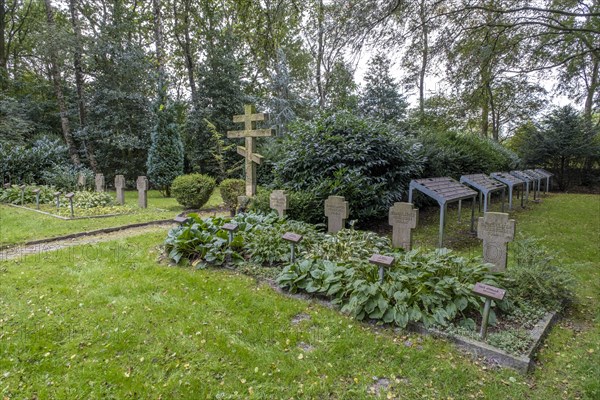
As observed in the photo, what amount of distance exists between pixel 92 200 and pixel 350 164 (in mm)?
7119

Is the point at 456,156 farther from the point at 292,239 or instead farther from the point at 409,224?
the point at 292,239

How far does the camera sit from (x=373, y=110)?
14.3 meters

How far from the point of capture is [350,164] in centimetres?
670

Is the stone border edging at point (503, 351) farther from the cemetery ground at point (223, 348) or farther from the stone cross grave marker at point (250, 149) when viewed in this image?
the stone cross grave marker at point (250, 149)

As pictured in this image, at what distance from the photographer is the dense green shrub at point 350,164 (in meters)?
6.21

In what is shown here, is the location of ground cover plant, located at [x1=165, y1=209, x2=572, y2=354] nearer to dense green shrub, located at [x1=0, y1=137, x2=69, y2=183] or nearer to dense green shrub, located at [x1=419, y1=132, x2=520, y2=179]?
dense green shrub, located at [x1=419, y1=132, x2=520, y2=179]

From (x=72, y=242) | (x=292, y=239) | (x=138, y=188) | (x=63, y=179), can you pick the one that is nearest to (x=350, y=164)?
(x=292, y=239)

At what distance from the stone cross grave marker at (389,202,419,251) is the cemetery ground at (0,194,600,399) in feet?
5.86

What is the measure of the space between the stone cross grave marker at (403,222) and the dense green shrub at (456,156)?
174 inches

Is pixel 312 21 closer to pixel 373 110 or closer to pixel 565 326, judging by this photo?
pixel 565 326

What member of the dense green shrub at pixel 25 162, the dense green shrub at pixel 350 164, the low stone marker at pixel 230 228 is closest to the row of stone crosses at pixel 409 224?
the dense green shrub at pixel 350 164

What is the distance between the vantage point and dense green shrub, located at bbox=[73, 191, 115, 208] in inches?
350

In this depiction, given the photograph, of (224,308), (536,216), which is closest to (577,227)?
(536,216)

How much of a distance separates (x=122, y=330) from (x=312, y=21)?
4538 mm
